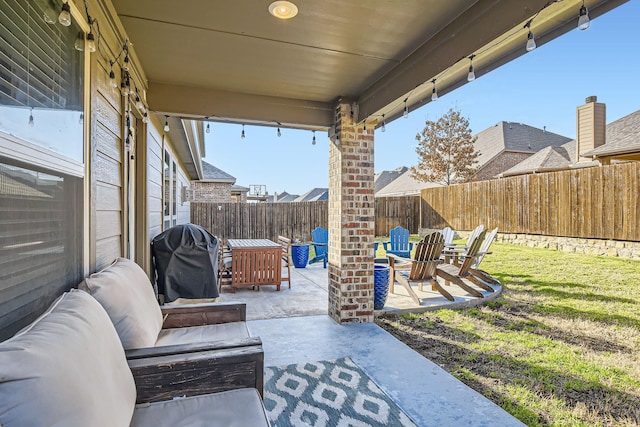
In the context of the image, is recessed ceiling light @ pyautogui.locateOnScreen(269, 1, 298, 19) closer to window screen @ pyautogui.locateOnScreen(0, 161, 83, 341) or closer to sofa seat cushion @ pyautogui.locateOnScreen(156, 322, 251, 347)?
window screen @ pyautogui.locateOnScreen(0, 161, 83, 341)

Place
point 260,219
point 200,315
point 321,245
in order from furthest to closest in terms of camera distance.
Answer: point 260,219 → point 321,245 → point 200,315

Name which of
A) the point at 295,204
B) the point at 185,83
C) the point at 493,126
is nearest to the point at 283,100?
the point at 185,83

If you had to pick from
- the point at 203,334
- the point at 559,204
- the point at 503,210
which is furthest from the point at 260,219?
the point at 203,334

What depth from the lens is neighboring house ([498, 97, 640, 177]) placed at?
9.60 metres

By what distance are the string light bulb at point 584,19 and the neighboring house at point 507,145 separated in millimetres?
18192

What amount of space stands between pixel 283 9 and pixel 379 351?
109 inches

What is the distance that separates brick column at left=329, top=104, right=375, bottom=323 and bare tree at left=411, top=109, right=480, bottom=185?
16601 millimetres

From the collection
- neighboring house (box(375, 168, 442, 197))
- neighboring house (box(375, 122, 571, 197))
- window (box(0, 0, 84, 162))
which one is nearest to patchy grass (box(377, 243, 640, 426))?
window (box(0, 0, 84, 162))

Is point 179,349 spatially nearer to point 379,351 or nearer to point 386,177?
point 379,351

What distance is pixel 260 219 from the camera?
11.9 metres

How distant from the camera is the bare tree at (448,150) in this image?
18812 mm

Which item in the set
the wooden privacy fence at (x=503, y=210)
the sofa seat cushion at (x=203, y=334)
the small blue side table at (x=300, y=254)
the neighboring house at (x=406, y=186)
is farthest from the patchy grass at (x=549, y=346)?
the neighboring house at (x=406, y=186)

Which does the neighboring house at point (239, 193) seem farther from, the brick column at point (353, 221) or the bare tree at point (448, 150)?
the brick column at point (353, 221)

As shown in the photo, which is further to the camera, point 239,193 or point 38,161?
point 239,193
